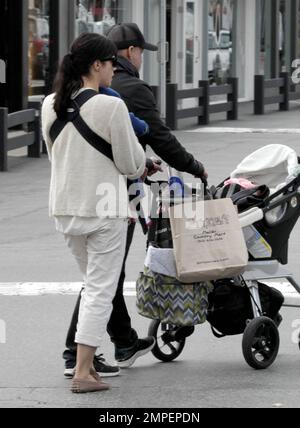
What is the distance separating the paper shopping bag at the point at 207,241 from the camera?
659 cm

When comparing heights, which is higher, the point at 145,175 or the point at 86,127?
the point at 86,127

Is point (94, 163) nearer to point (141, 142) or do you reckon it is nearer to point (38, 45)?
point (141, 142)

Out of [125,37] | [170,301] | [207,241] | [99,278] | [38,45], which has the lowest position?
[170,301]

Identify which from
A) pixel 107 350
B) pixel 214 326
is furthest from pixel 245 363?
pixel 107 350

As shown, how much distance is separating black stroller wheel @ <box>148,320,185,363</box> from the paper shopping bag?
0.53 metres

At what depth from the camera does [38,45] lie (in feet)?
76.3

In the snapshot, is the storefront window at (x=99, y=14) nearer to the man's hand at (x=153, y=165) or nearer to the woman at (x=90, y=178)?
the man's hand at (x=153, y=165)

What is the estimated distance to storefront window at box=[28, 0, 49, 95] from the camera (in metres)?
22.9

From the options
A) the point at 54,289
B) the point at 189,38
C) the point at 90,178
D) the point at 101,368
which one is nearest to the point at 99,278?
the point at 90,178

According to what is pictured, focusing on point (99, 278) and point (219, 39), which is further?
point (219, 39)

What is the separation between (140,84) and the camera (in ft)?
22.9

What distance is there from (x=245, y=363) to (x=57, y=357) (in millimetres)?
1110

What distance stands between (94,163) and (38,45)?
56.8 feet

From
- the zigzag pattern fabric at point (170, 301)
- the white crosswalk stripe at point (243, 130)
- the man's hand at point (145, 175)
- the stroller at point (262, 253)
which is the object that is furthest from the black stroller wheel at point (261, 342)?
the white crosswalk stripe at point (243, 130)
